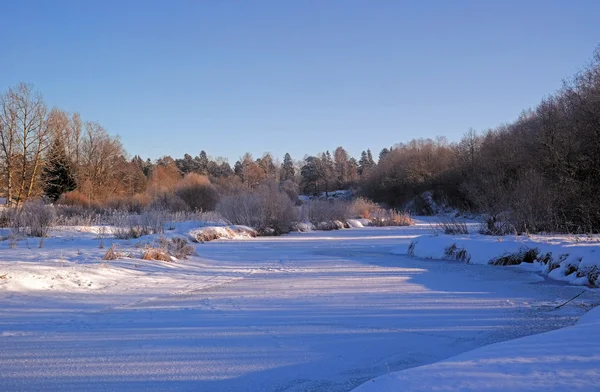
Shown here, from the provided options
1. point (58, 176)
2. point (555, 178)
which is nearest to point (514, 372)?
point (555, 178)

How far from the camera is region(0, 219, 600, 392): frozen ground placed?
4.02 meters

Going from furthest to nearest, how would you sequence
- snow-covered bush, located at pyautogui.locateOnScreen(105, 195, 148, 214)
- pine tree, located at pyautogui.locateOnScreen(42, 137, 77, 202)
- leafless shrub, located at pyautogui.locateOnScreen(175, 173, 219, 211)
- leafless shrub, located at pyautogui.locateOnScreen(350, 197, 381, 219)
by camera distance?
1. leafless shrub, located at pyautogui.locateOnScreen(175, 173, 219, 211)
2. leafless shrub, located at pyautogui.locateOnScreen(350, 197, 381, 219)
3. pine tree, located at pyautogui.locateOnScreen(42, 137, 77, 202)
4. snow-covered bush, located at pyautogui.locateOnScreen(105, 195, 148, 214)

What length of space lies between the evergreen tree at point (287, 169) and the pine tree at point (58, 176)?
48197mm

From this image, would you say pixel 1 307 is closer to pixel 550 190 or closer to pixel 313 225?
pixel 550 190

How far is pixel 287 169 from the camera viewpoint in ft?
321

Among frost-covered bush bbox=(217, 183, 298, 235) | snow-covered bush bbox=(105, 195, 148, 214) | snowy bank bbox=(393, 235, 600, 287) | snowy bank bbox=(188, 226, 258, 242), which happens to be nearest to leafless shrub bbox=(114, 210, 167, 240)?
snowy bank bbox=(188, 226, 258, 242)

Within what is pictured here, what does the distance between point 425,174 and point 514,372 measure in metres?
55.5

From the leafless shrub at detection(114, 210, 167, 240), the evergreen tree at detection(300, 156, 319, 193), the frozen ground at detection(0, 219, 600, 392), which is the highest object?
the evergreen tree at detection(300, 156, 319, 193)

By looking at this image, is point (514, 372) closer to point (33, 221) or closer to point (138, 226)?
point (138, 226)

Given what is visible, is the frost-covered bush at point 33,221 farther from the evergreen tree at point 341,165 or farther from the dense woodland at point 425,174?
the evergreen tree at point 341,165

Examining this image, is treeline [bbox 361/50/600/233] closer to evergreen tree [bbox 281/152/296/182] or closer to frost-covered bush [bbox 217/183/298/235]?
frost-covered bush [bbox 217/183/298/235]

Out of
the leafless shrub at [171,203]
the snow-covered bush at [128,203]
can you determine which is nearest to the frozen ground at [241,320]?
the snow-covered bush at [128,203]

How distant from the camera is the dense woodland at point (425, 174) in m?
17.2

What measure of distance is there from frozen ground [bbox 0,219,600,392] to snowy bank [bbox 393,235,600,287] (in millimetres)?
618
